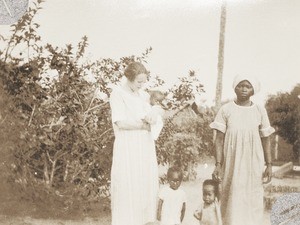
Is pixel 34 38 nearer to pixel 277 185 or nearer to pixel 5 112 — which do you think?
pixel 5 112

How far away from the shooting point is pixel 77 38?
1747 millimetres

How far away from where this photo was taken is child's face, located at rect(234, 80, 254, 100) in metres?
1.77

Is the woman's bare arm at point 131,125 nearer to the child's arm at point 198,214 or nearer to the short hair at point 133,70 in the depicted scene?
the short hair at point 133,70

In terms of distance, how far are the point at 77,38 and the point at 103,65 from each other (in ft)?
0.46

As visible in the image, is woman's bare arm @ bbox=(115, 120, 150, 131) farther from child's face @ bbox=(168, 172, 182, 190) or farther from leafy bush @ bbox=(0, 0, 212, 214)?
child's face @ bbox=(168, 172, 182, 190)

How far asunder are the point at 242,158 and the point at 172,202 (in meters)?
0.32

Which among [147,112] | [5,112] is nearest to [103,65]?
[147,112]

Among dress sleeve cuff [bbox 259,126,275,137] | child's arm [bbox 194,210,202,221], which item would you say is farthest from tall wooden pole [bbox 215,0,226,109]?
child's arm [bbox 194,210,202,221]

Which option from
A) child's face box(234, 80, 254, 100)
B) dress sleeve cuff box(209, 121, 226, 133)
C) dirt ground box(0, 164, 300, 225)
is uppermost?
child's face box(234, 80, 254, 100)

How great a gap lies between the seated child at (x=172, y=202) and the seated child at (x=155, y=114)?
17cm

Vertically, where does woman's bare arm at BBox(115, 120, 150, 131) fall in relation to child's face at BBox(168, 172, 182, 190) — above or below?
above

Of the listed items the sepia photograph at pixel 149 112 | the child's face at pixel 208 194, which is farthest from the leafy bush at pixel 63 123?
the child's face at pixel 208 194

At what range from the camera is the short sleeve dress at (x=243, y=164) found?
69.2 inches

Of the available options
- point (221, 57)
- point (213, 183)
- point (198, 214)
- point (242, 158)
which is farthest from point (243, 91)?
point (198, 214)
